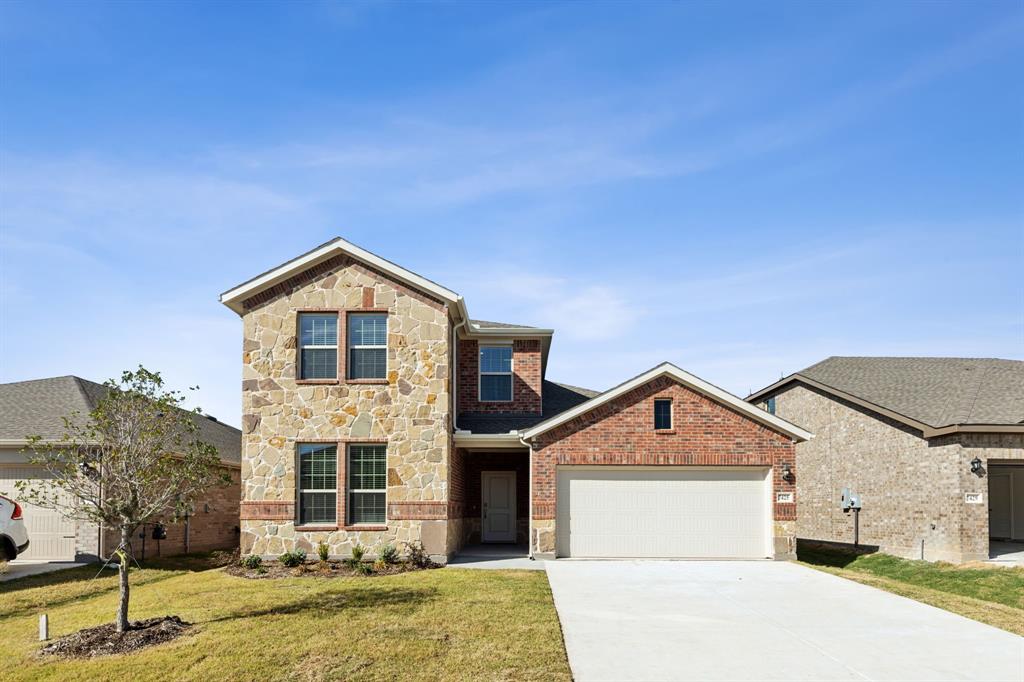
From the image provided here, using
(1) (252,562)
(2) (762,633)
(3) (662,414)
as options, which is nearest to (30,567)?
(1) (252,562)

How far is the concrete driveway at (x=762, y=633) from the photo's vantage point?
31.6 ft

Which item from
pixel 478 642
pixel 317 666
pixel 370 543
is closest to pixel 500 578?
pixel 370 543

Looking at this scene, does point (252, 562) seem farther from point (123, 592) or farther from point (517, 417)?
point (517, 417)

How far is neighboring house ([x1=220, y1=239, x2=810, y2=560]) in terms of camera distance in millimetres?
18734

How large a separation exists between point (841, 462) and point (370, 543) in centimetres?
1541

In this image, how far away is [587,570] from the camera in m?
17.5

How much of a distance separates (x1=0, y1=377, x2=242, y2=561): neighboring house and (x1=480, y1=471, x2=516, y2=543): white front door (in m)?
6.96

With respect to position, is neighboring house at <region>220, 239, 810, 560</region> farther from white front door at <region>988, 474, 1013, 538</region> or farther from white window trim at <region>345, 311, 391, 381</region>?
white front door at <region>988, 474, 1013, 538</region>

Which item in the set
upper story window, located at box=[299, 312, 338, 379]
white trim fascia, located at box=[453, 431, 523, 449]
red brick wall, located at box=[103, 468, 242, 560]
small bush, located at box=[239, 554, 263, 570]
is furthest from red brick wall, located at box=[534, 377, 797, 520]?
red brick wall, located at box=[103, 468, 242, 560]

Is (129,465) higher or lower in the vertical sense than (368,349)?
lower

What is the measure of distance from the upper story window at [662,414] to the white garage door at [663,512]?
1032 mm

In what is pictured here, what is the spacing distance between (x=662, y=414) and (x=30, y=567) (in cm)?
1431

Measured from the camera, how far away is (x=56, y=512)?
61.1 feet

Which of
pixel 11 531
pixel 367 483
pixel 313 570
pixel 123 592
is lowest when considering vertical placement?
pixel 313 570
